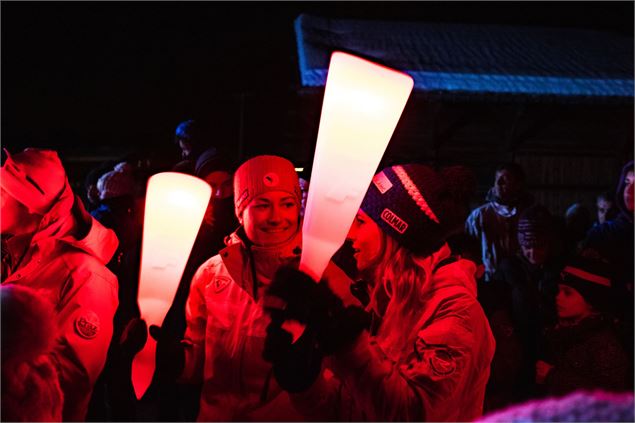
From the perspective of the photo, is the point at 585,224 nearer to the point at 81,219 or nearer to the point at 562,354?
the point at 562,354

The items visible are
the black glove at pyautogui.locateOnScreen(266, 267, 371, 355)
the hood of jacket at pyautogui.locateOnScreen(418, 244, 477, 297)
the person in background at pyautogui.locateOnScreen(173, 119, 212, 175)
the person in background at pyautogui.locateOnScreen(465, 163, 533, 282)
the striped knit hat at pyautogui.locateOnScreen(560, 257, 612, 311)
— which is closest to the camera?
the black glove at pyautogui.locateOnScreen(266, 267, 371, 355)

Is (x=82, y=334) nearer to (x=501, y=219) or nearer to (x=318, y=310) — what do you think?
(x=318, y=310)

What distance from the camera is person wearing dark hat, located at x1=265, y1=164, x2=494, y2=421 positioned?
201 centimetres

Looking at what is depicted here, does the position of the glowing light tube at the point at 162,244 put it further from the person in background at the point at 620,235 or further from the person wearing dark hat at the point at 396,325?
the person in background at the point at 620,235

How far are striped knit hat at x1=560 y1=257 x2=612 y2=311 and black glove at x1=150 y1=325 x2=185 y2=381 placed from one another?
2.31 metres

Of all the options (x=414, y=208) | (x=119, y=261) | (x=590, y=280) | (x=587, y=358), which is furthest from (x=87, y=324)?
(x=590, y=280)

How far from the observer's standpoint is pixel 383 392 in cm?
222

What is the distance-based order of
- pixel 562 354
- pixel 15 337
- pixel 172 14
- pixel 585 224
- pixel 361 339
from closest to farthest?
pixel 361 339, pixel 15 337, pixel 562 354, pixel 585 224, pixel 172 14

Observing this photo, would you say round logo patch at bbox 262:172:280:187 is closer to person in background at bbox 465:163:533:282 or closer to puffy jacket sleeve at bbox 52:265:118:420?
puffy jacket sleeve at bbox 52:265:118:420

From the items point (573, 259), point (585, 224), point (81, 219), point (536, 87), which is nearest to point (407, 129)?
point (536, 87)

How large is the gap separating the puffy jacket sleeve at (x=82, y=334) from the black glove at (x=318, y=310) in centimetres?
112

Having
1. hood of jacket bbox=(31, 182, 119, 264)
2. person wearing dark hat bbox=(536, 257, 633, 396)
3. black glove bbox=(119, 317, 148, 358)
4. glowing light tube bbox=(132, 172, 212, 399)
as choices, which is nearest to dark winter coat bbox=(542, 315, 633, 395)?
person wearing dark hat bbox=(536, 257, 633, 396)

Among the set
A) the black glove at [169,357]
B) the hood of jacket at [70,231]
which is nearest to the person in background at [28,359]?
the black glove at [169,357]

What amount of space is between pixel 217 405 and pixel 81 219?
1079mm
